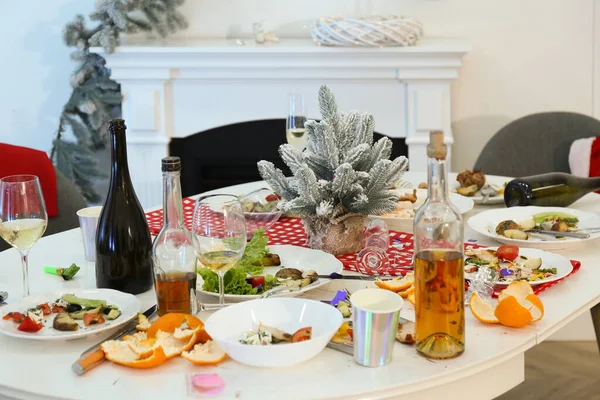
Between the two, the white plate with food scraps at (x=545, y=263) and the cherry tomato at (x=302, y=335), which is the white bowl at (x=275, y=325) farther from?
the white plate with food scraps at (x=545, y=263)

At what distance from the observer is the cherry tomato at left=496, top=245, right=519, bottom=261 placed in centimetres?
148

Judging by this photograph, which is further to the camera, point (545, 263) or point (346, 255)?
point (346, 255)

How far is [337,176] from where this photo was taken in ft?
4.93

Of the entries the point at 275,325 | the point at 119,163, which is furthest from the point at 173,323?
the point at 119,163

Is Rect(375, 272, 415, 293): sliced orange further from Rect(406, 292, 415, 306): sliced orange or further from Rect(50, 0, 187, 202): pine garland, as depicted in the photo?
Rect(50, 0, 187, 202): pine garland

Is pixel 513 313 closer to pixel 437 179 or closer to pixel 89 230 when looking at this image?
pixel 437 179

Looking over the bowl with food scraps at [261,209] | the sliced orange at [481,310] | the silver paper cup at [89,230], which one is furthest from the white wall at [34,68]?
the sliced orange at [481,310]

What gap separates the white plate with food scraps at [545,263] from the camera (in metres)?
1.35

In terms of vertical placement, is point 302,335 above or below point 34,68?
below

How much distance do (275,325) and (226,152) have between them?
238cm

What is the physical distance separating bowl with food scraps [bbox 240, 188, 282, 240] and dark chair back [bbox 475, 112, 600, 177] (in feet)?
3.95

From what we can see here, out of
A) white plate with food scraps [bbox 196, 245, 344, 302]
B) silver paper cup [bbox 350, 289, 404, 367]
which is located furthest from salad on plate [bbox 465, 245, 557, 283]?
silver paper cup [bbox 350, 289, 404, 367]

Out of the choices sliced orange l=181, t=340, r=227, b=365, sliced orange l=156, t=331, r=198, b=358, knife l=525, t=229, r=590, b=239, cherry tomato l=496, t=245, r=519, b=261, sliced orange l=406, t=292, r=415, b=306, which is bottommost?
sliced orange l=181, t=340, r=227, b=365

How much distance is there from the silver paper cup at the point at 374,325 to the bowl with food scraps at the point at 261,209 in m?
0.72
